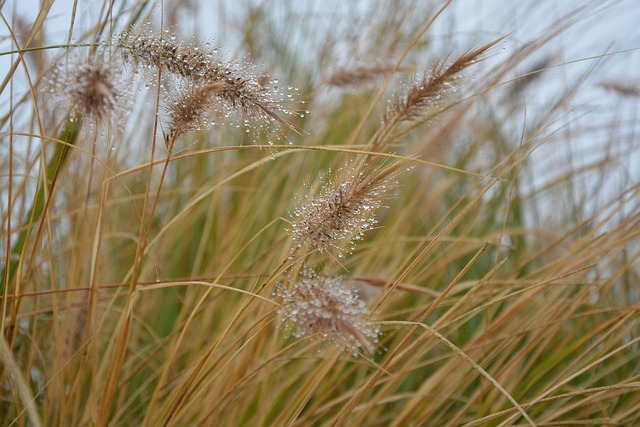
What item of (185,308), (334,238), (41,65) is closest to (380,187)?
(334,238)

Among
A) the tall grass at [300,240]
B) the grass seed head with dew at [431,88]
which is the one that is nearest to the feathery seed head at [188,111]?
the tall grass at [300,240]

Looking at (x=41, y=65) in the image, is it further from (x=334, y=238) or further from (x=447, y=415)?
(x=447, y=415)

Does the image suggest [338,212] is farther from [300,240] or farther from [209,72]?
[209,72]

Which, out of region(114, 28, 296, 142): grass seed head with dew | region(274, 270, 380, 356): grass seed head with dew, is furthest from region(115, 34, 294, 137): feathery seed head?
region(274, 270, 380, 356): grass seed head with dew

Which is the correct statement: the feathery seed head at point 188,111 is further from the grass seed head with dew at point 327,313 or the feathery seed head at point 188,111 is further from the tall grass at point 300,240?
the grass seed head with dew at point 327,313

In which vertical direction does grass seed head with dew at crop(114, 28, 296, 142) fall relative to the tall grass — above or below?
above

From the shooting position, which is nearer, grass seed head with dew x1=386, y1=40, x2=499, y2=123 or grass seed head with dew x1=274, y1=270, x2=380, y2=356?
grass seed head with dew x1=274, y1=270, x2=380, y2=356

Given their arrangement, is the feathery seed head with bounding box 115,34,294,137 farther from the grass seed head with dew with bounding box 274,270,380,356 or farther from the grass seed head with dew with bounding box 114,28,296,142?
the grass seed head with dew with bounding box 274,270,380,356
